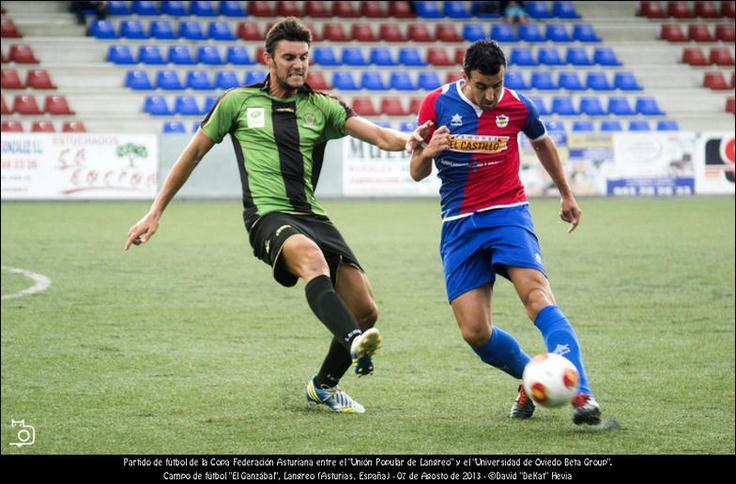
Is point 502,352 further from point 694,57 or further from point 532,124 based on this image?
point 694,57

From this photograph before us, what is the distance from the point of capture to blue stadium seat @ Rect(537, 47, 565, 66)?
33.1 m

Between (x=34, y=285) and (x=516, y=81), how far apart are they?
2120cm

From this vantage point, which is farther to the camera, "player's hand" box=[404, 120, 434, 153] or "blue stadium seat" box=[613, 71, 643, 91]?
"blue stadium seat" box=[613, 71, 643, 91]

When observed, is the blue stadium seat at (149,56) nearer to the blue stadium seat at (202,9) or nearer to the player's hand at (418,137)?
the blue stadium seat at (202,9)

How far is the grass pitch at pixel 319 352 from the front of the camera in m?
6.48

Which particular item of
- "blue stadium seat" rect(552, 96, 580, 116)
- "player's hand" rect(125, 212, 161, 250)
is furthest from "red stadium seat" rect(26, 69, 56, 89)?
"player's hand" rect(125, 212, 161, 250)

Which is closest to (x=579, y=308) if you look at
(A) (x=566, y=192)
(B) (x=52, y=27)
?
(A) (x=566, y=192)

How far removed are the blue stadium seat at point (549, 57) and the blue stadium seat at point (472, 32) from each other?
1.84m

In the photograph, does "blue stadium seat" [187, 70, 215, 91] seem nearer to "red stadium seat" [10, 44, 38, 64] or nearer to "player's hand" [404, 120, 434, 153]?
"red stadium seat" [10, 44, 38, 64]

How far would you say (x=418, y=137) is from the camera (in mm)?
5699

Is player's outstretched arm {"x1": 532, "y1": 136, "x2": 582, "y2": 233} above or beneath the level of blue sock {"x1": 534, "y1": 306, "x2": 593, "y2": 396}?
above

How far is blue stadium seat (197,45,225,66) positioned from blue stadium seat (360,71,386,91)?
13.4 feet

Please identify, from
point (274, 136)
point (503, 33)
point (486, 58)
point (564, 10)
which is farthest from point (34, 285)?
point (564, 10)

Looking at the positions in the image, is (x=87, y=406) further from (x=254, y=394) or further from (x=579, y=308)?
(x=579, y=308)
